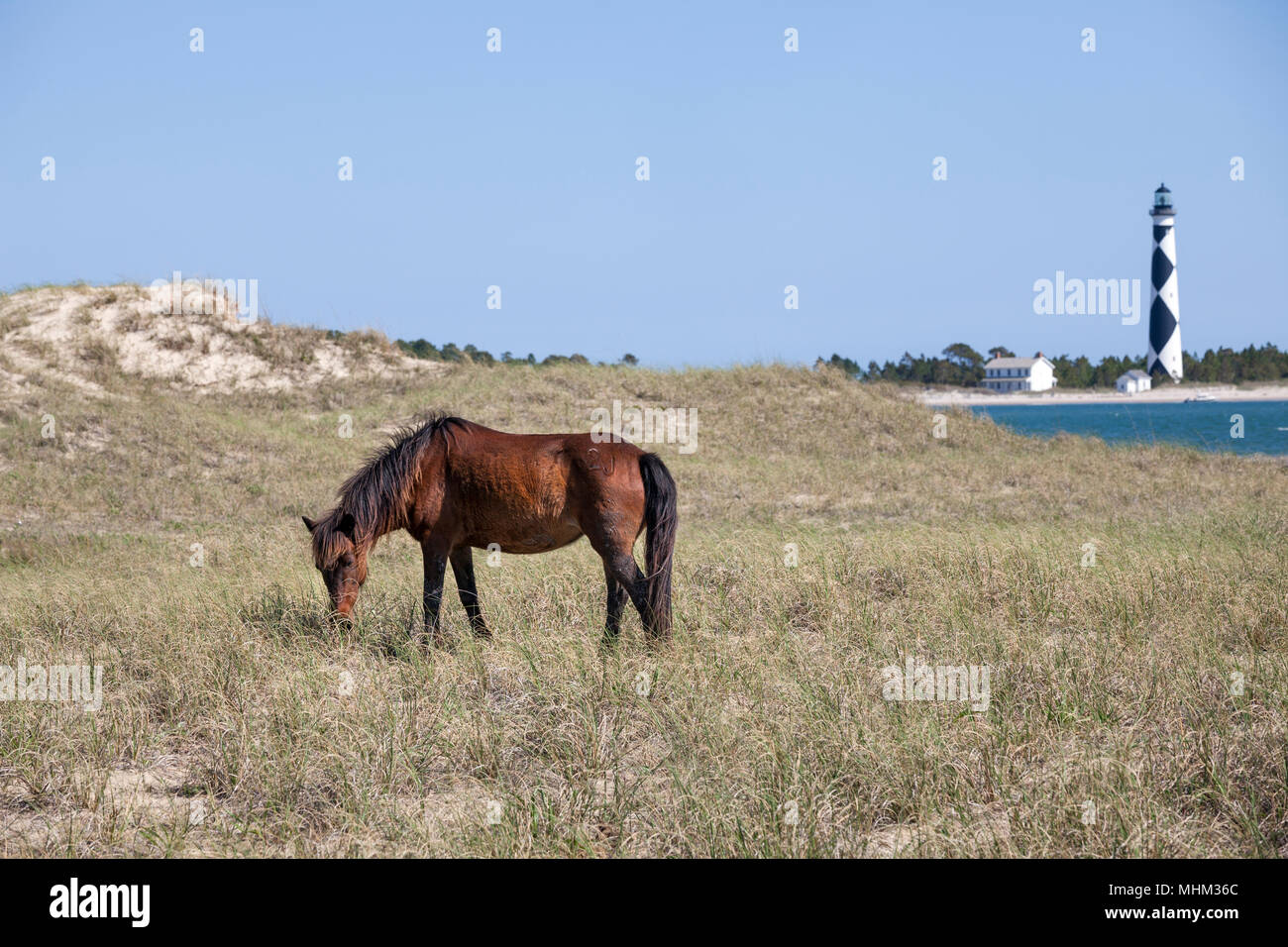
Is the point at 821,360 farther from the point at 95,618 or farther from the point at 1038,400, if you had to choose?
the point at 1038,400

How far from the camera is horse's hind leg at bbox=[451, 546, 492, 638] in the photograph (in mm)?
7457

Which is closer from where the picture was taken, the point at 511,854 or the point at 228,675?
the point at 511,854

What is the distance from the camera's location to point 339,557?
7.03 meters

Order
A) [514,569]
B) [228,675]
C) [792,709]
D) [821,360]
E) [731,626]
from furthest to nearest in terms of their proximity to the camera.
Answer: [821,360]
[514,569]
[731,626]
[228,675]
[792,709]

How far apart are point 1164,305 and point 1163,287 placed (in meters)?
2.10

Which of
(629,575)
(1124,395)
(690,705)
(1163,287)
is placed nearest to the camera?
(690,705)

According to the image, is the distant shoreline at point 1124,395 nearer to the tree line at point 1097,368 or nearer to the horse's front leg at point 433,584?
the tree line at point 1097,368

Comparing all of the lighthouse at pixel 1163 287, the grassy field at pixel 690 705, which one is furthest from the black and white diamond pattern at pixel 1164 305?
the grassy field at pixel 690 705

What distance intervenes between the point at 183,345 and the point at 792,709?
24.5m

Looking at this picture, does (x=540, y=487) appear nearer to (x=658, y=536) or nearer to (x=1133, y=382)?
(x=658, y=536)

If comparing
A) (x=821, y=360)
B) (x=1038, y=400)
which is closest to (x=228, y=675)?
(x=821, y=360)

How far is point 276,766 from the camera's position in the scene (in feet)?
16.0

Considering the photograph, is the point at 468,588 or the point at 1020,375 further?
the point at 1020,375

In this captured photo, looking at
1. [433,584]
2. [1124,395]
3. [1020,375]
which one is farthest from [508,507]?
[1020,375]
